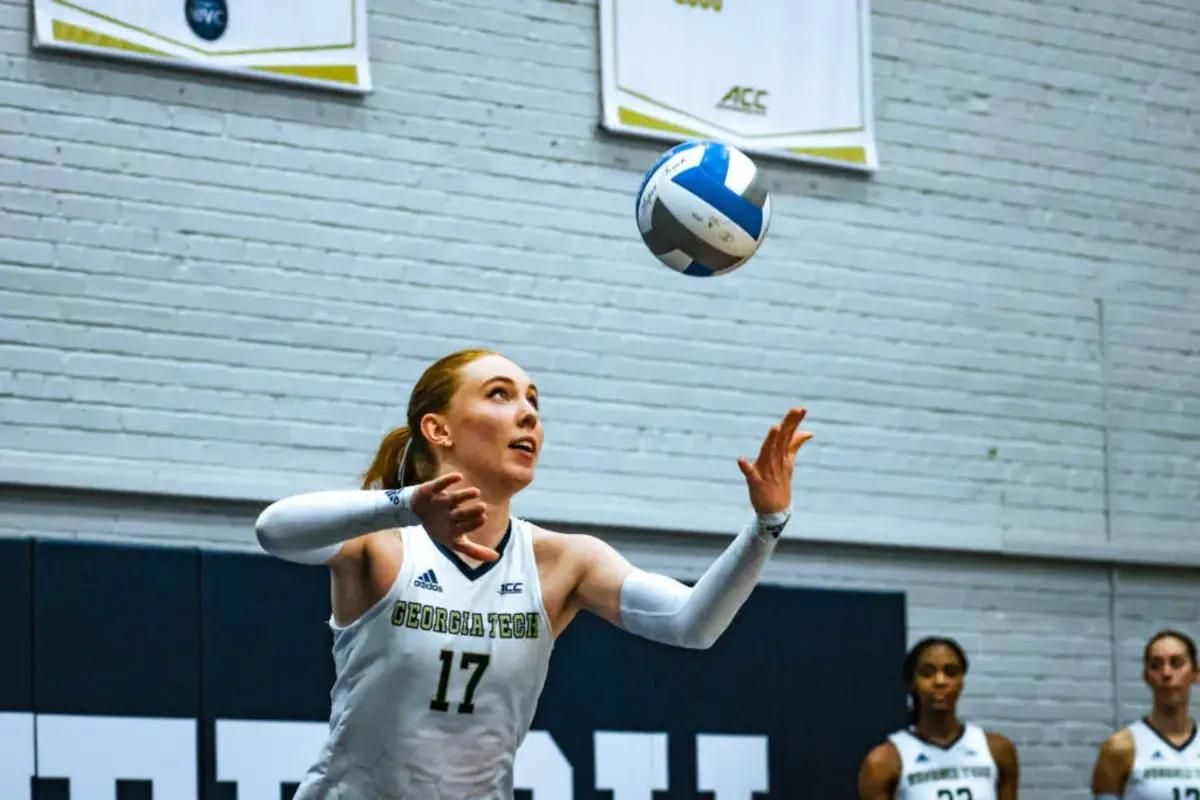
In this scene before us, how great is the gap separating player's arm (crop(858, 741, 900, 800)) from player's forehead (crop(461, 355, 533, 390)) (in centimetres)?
487

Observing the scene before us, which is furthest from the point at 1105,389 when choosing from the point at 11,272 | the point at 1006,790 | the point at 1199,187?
the point at 11,272

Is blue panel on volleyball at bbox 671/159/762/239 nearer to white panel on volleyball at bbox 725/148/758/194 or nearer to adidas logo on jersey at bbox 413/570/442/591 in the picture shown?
white panel on volleyball at bbox 725/148/758/194

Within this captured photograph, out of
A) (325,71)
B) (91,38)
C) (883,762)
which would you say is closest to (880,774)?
(883,762)

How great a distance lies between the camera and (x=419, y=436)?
15.7ft

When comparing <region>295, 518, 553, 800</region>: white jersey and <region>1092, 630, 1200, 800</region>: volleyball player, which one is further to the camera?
<region>1092, 630, 1200, 800</region>: volleyball player

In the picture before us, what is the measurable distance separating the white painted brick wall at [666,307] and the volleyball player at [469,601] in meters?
3.68

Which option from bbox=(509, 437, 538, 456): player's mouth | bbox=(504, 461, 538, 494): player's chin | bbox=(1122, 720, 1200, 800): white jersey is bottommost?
bbox=(1122, 720, 1200, 800): white jersey

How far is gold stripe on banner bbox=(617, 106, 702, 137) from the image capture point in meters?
9.25

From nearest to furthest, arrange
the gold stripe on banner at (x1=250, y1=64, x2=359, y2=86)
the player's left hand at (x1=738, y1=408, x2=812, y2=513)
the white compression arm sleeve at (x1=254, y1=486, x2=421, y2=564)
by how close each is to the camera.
A: the white compression arm sleeve at (x1=254, y1=486, x2=421, y2=564) → the player's left hand at (x1=738, y1=408, x2=812, y2=513) → the gold stripe on banner at (x1=250, y1=64, x2=359, y2=86)

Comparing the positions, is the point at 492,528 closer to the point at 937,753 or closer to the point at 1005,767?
the point at 937,753

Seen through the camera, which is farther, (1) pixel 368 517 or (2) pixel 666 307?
(2) pixel 666 307

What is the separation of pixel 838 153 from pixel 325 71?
274cm

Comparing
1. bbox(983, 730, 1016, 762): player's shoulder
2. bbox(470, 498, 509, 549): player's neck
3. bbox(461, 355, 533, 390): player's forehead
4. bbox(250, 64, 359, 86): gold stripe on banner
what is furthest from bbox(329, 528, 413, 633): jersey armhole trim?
bbox(983, 730, 1016, 762): player's shoulder

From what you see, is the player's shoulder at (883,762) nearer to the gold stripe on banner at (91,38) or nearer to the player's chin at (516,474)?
the gold stripe on banner at (91,38)
